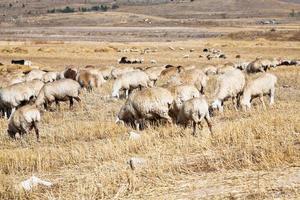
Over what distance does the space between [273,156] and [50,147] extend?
6.63 meters

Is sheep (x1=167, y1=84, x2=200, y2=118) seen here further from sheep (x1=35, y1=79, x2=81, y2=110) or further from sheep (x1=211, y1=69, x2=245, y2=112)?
sheep (x1=35, y1=79, x2=81, y2=110)

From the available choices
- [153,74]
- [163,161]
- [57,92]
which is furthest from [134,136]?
[153,74]

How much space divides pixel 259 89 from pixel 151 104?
5.41 metres

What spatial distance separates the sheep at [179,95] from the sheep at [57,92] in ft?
20.8

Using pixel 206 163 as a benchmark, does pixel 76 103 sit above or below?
below

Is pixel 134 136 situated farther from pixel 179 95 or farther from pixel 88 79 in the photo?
pixel 88 79

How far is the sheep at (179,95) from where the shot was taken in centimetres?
1603

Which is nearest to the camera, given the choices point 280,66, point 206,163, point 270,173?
point 270,173

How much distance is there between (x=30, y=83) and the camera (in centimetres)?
2208

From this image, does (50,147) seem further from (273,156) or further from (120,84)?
(120,84)

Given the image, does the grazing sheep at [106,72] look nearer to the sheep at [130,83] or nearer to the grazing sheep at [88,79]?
the grazing sheep at [88,79]

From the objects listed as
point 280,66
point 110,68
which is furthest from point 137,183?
point 280,66

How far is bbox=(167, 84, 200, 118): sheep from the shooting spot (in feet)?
52.6

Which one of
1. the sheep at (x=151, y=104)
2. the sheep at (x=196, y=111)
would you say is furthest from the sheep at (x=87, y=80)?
the sheep at (x=196, y=111)
